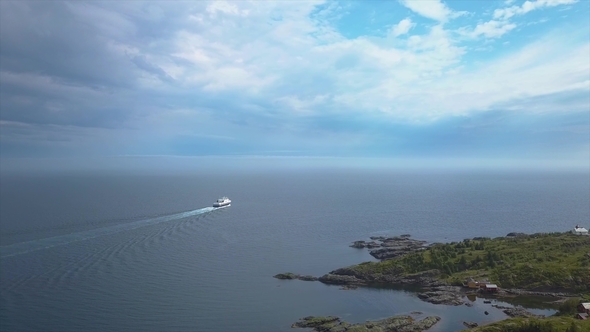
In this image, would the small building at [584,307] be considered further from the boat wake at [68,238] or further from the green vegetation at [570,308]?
the boat wake at [68,238]

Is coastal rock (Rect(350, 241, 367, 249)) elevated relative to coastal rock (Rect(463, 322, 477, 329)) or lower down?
elevated

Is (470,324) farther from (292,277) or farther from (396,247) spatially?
(396,247)

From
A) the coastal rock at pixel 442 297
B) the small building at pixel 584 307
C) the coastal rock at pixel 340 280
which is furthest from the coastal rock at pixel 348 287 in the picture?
the small building at pixel 584 307

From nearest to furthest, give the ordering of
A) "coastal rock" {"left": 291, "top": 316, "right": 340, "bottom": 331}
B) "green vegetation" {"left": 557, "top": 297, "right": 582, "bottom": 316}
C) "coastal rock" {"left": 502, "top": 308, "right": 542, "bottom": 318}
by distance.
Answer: "green vegetation" {"left": 557, "top": 297, "right": 582, "bottom": 316} → "coastal rock" {"left": 291, "top": 316, "right": 340, "bottom": 331} → "coastal rock" {"left": 502, "top": 308, "right": 542, "bottom": 318}

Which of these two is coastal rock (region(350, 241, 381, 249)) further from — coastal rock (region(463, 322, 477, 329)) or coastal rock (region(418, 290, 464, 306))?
coastal rock (region(463, 322, 477, 329))

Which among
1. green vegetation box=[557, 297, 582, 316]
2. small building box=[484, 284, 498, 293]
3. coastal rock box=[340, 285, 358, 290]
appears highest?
green vegetation box=[557, 297, 582, 316]

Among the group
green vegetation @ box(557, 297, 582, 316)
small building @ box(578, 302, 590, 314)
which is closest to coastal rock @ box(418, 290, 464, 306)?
green vegetation @ box(557, 297, 582, 316)

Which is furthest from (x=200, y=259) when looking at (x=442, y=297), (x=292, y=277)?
(x=442, y=297)
